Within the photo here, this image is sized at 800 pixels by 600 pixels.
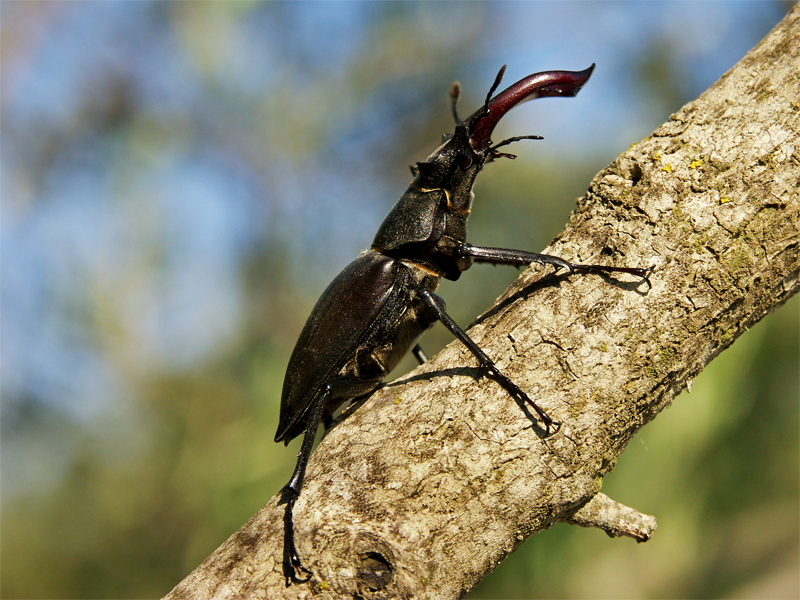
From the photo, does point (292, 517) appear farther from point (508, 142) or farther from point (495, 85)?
point (495, 85)

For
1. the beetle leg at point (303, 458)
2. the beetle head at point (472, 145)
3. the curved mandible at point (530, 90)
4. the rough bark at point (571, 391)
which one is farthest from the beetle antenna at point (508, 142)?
the beetle leg at point (303, 458)

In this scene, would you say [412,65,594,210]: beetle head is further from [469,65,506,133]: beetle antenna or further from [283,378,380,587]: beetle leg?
[283,378,380,587]: beetle leg

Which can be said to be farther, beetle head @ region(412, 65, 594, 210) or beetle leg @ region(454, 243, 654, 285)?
beetle head @ region(412, 65, 594, 210)

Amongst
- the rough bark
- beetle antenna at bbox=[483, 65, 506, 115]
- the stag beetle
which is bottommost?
the rough bark

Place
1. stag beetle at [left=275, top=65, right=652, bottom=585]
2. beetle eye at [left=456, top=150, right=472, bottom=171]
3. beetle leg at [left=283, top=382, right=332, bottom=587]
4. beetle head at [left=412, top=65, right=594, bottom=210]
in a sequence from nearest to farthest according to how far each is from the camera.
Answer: beetle leg at [left=283, top=382, right=332, bottom=587] → stag beetle at [left=275, top=65, right=652, bottom=585] → beetle head at [left=412, top=65, right=594, bottom=210] → beetle eye at [left=456, top=150, right=472, bottom=171]

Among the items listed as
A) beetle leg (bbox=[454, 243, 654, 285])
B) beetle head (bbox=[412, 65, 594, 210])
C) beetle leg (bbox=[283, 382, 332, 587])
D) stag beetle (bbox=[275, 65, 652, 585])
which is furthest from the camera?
beetle head (bbox=[412, 65, 594, 210])

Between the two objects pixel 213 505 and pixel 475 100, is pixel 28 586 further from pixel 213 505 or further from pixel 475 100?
pixel 475 100

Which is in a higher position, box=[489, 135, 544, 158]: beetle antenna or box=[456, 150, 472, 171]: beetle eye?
box=[456, 150, 472, 171]: beetle eye

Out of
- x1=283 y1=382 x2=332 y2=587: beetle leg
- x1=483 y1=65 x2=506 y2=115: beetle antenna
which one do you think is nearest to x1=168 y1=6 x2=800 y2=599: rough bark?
x1=283 y1=382 x2=332 y2=587: beetle leg
